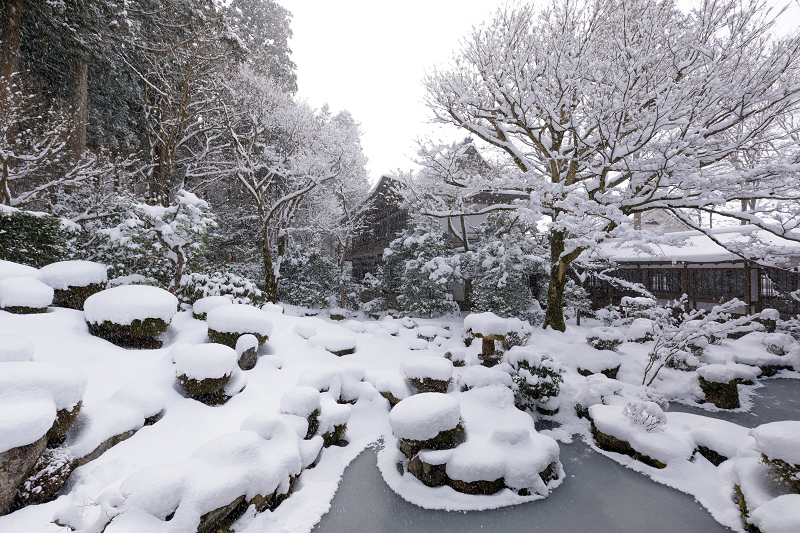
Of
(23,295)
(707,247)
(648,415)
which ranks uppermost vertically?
(707,247)

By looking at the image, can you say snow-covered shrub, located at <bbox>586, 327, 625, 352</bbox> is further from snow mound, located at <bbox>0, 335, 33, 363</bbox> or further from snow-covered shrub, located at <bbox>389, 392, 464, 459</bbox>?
snow mound, located at <bbox>0, 335, 33, 363</bbox>

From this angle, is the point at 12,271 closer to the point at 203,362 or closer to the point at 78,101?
the point at 203,362

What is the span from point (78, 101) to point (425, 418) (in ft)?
51.1

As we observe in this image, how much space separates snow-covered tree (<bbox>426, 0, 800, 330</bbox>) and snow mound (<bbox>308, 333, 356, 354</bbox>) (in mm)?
6041

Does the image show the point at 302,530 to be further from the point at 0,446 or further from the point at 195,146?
the point at 195,146

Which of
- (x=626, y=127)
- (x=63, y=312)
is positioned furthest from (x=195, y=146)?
(x=626, y=127)

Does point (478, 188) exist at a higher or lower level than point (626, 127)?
lower

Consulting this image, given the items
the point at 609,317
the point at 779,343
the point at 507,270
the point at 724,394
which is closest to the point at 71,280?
the point at 507,270

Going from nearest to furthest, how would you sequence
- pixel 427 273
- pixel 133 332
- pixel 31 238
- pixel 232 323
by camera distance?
pixel 133 332
pixel 232 323
pixel 31 238
pixel 427 273

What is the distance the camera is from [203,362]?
553 centimetres

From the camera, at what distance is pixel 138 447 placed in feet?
14.5

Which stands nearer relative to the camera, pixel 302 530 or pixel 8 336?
pixel 302 530

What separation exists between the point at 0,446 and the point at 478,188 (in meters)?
10.6

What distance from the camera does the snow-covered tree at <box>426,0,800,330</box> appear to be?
7.25m
